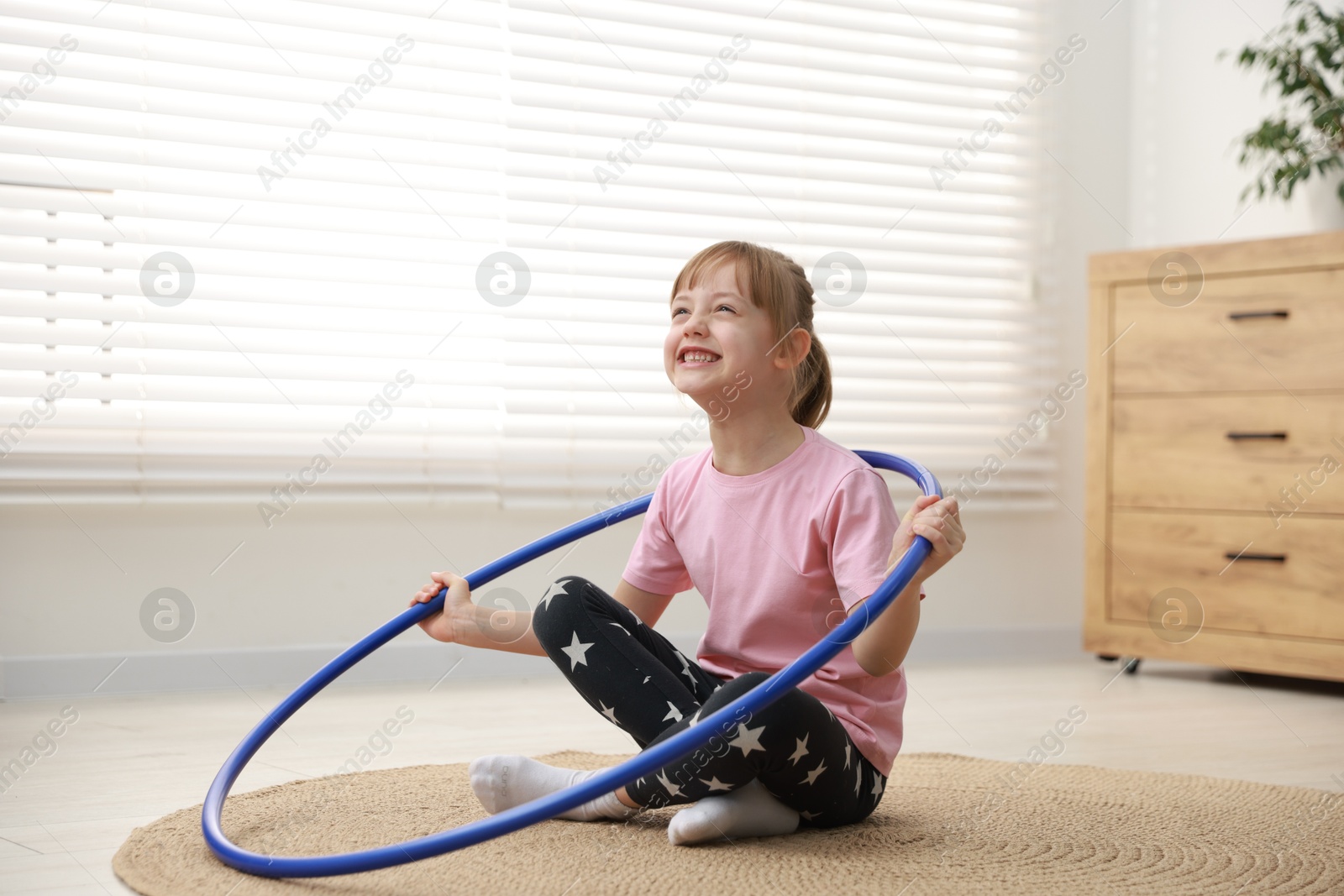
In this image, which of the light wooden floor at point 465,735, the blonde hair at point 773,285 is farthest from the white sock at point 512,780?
the blonde hair at point 773,285

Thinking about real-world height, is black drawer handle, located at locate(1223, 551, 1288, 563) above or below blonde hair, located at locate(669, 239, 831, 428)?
below

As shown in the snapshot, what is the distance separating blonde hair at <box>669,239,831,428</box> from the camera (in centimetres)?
140

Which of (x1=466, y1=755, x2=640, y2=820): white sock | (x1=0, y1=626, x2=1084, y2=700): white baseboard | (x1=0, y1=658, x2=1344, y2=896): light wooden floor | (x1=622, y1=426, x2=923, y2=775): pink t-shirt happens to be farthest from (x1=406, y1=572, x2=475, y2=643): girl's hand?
(x1=0, y1=626, x2=1084, y2=700): white baseboard

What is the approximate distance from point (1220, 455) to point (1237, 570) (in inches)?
9.5

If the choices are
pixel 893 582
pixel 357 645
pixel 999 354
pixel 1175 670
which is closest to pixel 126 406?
pixel 357 645

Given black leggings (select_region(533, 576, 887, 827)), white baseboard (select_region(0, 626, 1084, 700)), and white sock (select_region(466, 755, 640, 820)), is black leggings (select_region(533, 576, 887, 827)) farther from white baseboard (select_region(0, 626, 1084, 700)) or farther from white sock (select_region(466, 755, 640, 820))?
white baseboard (select_region(0, 626, 1084, 700))

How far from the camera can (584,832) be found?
4.42 feet

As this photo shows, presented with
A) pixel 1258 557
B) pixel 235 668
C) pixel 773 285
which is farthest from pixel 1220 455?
pixel 235 668

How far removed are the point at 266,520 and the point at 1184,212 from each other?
2357 millimetres

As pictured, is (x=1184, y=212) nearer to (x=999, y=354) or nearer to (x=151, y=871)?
(x=999, y=354)

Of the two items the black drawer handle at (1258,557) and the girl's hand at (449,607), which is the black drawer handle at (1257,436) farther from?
the girl's hand at (449,607)

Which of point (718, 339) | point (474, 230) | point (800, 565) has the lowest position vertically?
point (800, 565)

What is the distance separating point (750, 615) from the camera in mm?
1372

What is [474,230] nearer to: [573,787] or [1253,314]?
[1253,314]
